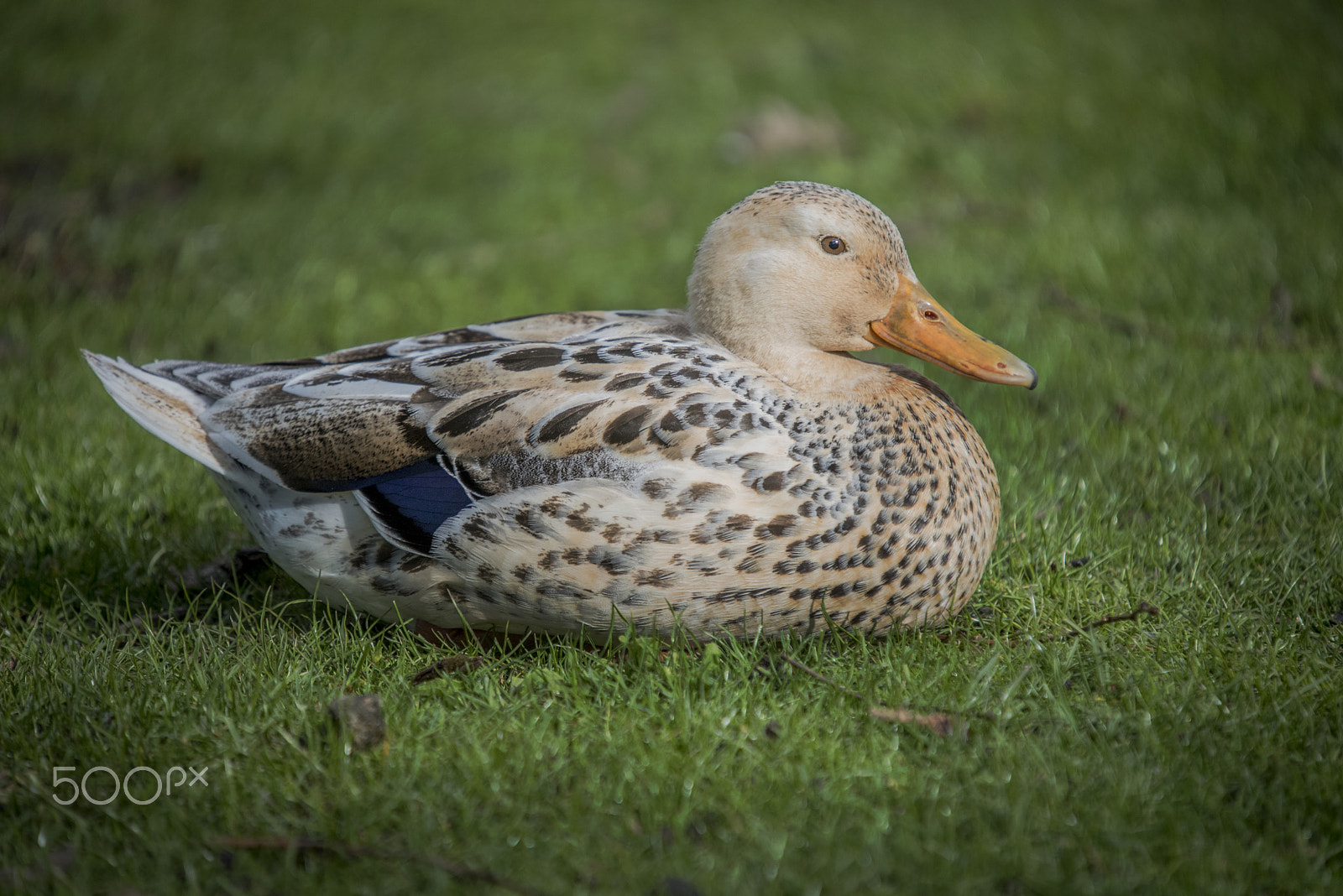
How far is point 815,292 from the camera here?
142 inches

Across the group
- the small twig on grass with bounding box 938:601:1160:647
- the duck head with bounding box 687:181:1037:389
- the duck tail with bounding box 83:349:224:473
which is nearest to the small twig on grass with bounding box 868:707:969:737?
the small twig on grass with bounding box 938:601:1160:647

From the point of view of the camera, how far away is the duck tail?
12.3 feet

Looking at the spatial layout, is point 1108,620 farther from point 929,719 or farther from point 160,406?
point 160,406

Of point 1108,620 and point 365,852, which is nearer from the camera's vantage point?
point 365,852

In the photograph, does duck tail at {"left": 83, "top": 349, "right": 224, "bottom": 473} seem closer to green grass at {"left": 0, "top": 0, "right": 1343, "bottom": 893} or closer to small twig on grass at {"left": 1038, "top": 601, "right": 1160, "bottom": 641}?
green grass at {"left": 0, "top": 0, "right": 1343, "bottom": 893}

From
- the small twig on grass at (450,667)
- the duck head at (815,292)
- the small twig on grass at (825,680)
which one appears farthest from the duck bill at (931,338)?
the small twig on grass at (450,667)

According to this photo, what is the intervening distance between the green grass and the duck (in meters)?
0.22

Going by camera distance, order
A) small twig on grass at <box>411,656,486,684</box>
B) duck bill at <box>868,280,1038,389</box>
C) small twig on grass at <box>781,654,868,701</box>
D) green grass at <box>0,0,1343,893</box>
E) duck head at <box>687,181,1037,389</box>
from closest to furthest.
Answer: green grass at <box>0,0,1343,893</box> < small twig on grass at <box>781,654,868,701</box> < small twig on grass at <box>411,656,486,684</box> < duck head at <box>687,181,1037,389</box> < duck bill at <box>868,280,1038,389</box>

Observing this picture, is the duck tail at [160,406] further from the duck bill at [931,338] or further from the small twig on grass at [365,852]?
the duck bill at [931,338]

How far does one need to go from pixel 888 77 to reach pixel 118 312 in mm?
6768

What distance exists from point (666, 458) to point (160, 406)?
5.93 ft

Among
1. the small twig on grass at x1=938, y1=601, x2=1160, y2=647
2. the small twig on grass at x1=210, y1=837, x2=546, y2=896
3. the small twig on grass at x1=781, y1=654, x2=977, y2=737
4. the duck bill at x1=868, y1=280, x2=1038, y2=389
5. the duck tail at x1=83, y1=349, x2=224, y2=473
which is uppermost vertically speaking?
the duck bill at x1=868, y1=280, x2=1038, y2=389

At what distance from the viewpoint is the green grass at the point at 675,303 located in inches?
108

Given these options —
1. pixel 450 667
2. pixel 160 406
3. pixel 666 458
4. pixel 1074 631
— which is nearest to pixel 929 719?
pixel 1074 631
